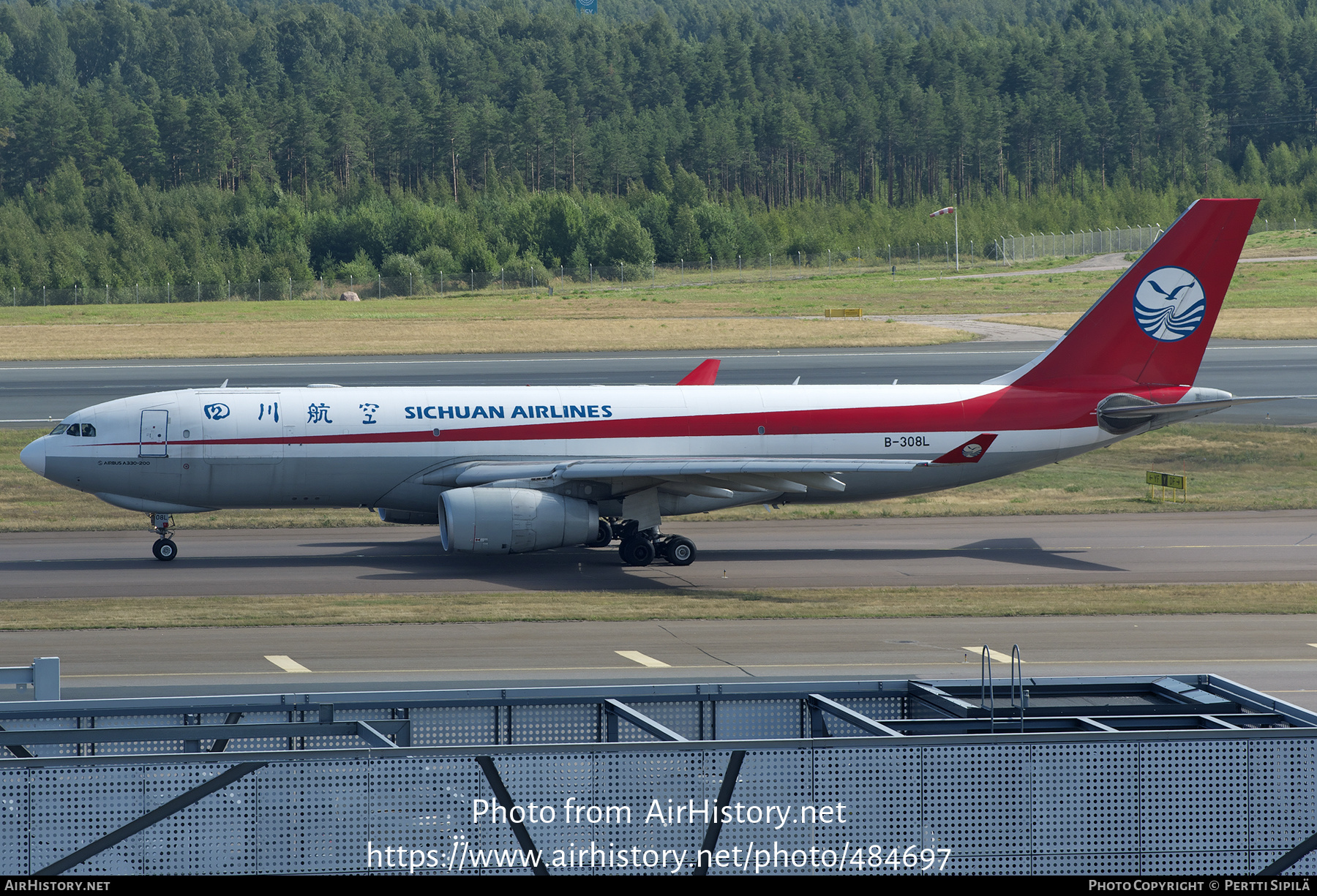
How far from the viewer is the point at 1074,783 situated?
9703 millimetres

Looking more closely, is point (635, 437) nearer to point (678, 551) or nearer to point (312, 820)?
point (678, 551)

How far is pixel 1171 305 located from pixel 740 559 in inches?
545

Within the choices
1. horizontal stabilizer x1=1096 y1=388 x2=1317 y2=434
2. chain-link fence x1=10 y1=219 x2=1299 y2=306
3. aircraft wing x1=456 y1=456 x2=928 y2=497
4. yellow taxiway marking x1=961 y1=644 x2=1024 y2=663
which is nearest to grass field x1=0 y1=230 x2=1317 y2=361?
chain-link fence x1=10 y1=219 x2=1299 y2=306

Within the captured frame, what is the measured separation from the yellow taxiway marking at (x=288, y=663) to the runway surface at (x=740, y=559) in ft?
20.6

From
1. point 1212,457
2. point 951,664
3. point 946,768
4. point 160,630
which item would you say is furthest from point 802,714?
point 1212,457

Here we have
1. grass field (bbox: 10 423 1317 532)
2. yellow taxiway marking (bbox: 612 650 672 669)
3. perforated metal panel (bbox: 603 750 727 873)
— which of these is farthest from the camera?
grass field (bbox: 10 423 1317 532)

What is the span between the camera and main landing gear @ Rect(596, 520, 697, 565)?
114ft

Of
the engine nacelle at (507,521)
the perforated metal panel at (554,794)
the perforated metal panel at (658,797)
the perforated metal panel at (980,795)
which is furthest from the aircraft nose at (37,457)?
the perforated metal panel at (980,795)

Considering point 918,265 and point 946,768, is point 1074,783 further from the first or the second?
point 918,265

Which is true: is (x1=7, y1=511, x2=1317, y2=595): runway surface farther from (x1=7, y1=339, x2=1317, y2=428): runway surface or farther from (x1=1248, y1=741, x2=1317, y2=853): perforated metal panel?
(x1=1248, y1=741, x2=1317, y2=853): perforated metal panel

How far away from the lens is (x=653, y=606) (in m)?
30.0

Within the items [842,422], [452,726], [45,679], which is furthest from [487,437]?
[452,726]

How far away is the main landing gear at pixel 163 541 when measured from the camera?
35125 millimetres

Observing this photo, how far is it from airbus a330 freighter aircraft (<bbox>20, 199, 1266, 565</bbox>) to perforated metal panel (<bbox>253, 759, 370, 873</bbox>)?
23.2 meters
